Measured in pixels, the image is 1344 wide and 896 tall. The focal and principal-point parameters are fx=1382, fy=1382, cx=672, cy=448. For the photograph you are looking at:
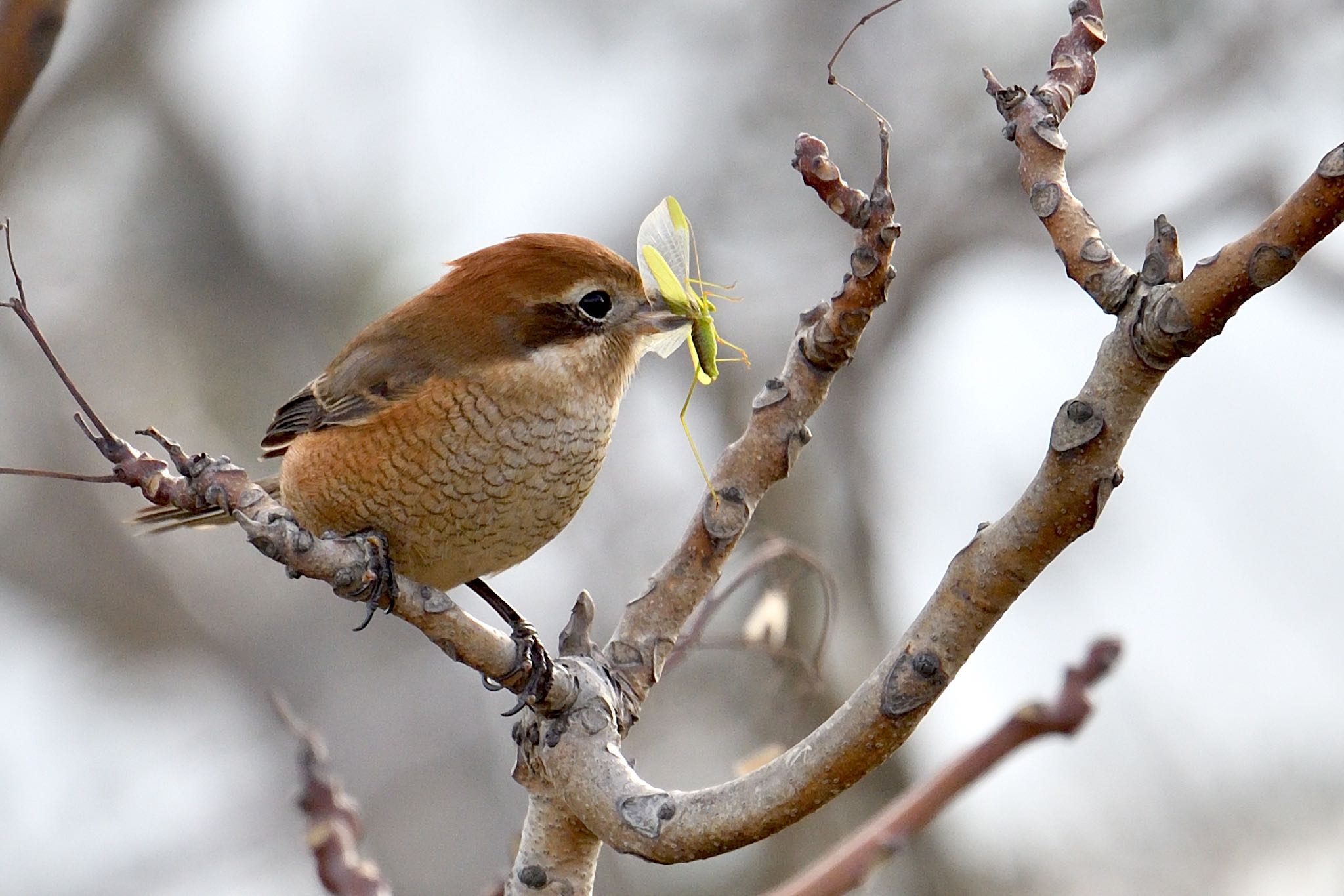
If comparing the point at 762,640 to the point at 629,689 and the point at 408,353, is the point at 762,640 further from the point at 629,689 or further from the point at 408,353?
the point at 408,353

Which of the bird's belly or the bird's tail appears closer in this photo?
the bird's belly

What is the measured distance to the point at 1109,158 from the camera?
8781 millimetres

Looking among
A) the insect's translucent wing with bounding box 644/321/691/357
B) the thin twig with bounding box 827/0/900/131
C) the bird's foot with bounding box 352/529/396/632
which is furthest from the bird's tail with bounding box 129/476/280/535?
the thin twig with bounding box 827/0/900/131

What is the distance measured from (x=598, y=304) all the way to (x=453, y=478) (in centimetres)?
65

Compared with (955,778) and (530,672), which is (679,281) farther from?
(955,778)

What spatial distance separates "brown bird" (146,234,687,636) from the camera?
330cm

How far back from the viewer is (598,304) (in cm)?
362

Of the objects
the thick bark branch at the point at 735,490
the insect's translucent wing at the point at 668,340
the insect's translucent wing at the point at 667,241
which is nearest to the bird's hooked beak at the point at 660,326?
the insect's translucent wing at the point at 668,340

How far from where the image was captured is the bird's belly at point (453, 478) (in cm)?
328

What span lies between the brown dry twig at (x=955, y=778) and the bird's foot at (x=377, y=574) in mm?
920

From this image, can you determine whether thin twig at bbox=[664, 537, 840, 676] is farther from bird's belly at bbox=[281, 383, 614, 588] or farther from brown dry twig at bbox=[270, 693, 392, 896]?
brown dry twig at bbox=[270, 693, 392, 896]

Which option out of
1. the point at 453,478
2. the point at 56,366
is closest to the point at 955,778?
the point at 56,366

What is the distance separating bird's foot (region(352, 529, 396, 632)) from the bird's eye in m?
0.81

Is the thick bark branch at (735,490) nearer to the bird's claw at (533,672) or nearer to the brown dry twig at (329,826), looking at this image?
the bird's claw at (533,672)
